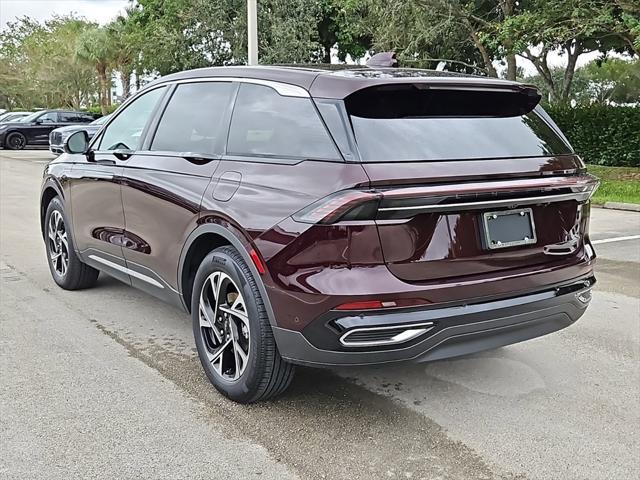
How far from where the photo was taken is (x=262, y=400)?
354 centimetres

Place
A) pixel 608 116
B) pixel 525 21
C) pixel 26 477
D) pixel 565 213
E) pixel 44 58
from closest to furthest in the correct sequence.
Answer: pixel 26 477
pixel 565 213
pixel 525 21
pixel 608 116
pixel 44 58

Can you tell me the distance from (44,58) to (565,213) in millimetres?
48353

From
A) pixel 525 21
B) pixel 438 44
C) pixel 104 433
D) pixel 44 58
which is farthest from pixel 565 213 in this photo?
pixel 44 58

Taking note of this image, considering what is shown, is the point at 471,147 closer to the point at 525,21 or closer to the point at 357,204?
the point at 357,204

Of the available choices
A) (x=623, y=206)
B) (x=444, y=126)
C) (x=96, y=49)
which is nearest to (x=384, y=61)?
(x=444, y=126)

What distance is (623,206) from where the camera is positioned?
12.0 meters

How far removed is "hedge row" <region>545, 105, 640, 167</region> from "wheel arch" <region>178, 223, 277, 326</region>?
1580cm

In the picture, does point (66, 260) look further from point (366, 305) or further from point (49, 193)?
point (366, 305)

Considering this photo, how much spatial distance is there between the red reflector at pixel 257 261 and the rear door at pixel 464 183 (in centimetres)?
63

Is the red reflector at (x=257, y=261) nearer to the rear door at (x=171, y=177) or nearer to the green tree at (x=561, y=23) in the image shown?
the rear door at (x=171, y=177)

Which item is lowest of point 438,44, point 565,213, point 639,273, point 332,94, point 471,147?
point 639,273

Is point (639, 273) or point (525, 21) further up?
point (525, 21)

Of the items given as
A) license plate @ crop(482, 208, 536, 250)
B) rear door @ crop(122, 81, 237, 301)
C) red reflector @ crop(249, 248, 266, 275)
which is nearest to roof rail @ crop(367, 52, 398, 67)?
rear door @ crop(122, 81, 237, 301)

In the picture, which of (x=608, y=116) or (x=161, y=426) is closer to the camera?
(x=161, y=426)
